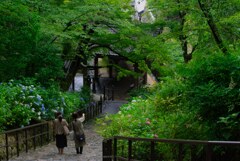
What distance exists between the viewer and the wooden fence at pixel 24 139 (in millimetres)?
9898

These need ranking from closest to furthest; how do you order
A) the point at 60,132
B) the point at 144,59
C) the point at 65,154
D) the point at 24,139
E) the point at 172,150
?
the point at 172,150
the point at 24,139
the point at 60,132
the point at 65,154
the point at 144,59

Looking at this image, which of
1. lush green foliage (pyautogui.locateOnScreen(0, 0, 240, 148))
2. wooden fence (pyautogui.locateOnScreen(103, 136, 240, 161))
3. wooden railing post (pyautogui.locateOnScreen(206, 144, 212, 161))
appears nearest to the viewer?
wooden railing post (pyautogui.locateOnScreen(206, 144, 212, 161))

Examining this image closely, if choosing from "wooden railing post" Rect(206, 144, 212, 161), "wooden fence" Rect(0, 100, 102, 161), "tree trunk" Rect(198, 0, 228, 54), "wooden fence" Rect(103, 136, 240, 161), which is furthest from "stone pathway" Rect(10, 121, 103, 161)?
"wooden railing post" Rect(206, 144, 212, 161)

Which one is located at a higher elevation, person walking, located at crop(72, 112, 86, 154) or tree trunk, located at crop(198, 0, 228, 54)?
tree trunk, located at crop(198, 0, 228, 54)

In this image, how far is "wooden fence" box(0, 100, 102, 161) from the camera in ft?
32.5

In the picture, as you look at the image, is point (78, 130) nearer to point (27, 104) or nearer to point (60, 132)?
point (60, 132)

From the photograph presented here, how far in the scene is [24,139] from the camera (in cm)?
1129

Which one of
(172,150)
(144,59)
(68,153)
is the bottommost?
(68,153)

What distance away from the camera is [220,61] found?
214 inches

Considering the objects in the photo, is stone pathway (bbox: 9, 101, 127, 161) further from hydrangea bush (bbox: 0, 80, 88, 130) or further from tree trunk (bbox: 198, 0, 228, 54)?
tree trunk (bbox: 198, 0, 228, 54)

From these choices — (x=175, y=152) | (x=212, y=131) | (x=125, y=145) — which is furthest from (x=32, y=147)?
(x=212, y=131)

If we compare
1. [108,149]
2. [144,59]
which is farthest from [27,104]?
A: [144,59]

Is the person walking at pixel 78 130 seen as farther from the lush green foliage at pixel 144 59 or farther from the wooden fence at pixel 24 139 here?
the wooden fence at pixel 24 139

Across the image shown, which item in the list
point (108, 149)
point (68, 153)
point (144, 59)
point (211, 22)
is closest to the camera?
point (108, 149)
